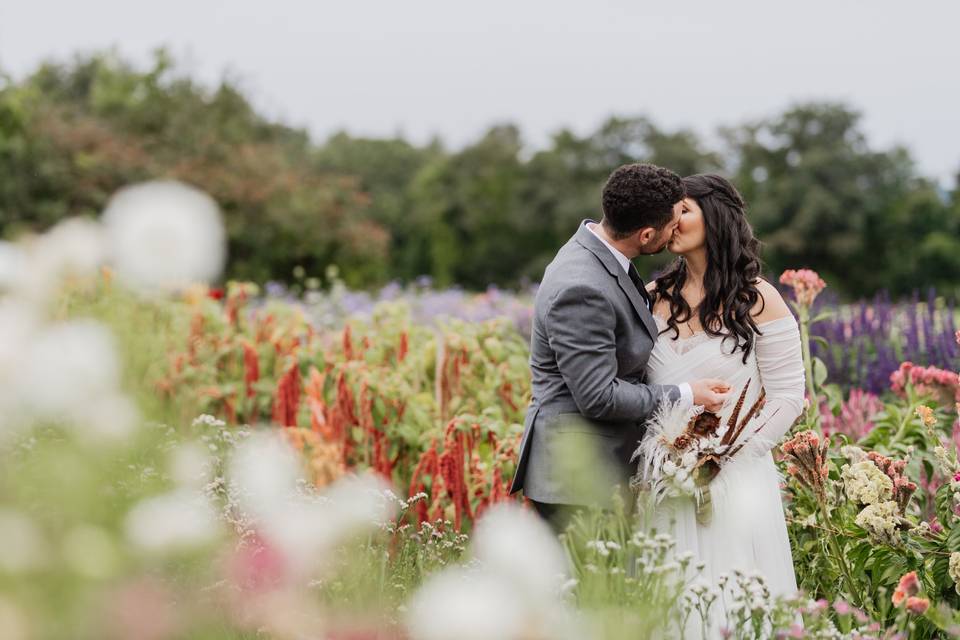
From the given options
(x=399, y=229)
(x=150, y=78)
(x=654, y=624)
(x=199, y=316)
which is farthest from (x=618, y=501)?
(x=399, y=229)

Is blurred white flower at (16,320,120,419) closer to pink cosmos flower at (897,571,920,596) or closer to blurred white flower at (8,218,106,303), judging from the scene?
blurred white flower at (8,218,106,303)

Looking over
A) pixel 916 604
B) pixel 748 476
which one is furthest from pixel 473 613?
pixel 748 476

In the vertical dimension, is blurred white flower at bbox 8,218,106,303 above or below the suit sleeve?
above

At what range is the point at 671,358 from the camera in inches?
125

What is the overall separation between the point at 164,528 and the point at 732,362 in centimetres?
234

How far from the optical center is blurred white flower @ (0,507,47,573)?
2.95ft

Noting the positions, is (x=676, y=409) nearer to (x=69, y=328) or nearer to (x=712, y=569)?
(x=712, y=569)

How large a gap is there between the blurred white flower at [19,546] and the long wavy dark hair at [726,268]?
98.6 inches

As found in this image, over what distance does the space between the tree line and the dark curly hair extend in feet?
38.5

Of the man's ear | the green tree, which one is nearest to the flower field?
the man's ear

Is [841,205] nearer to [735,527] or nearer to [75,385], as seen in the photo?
[735,527]

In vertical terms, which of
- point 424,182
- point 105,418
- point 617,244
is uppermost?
point 424,182

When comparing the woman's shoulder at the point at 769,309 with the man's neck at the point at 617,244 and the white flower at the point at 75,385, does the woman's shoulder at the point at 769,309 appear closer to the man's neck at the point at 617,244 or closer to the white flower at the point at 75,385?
the man's neck at the point at 617,244

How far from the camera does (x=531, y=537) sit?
4.67 ft
